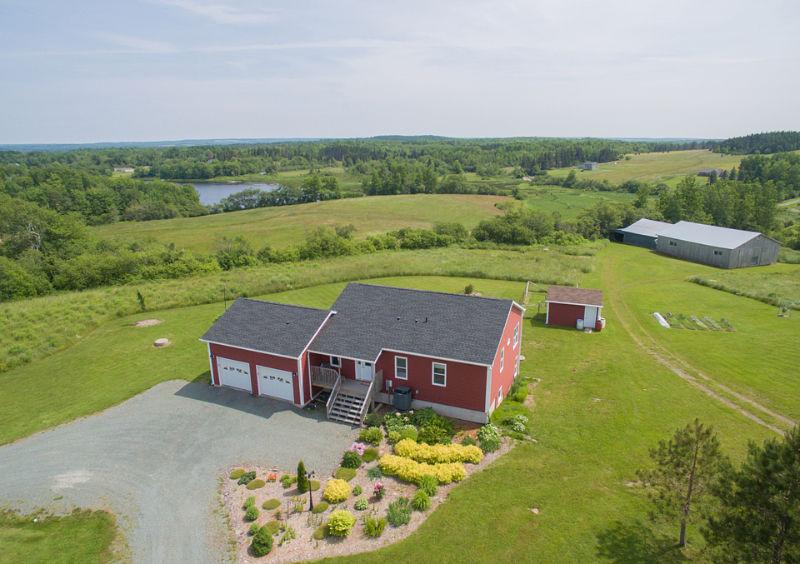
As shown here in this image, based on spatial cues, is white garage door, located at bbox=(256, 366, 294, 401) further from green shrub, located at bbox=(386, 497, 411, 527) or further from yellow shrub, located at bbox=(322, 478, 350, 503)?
green shrub, located at bbox=(386, 497, 411, 527)

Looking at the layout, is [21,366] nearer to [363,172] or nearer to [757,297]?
[757,297]

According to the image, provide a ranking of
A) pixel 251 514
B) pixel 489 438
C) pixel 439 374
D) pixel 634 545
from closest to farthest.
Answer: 1. pixel 634 545
2. pixel 251 514
3. pixel 489 438
4. pixel 439 374

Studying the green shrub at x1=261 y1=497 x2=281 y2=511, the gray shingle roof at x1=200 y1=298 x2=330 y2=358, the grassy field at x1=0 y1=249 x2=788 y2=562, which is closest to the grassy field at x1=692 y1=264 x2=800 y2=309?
the grassy field at x1=0 y1=249 x2=788 y2=562

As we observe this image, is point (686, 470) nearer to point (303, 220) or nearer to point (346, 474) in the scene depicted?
point (346, 474)

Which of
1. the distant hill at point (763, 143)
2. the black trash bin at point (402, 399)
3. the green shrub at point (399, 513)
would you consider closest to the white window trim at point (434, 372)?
the black trash bin at point (402, 399)

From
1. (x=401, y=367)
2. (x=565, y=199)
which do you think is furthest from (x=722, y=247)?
(x=565, y=199)

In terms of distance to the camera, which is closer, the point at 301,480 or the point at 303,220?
the point at 301,480

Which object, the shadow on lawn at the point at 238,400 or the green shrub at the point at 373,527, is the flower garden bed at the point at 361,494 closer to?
the green shrub at the point at 373,527
